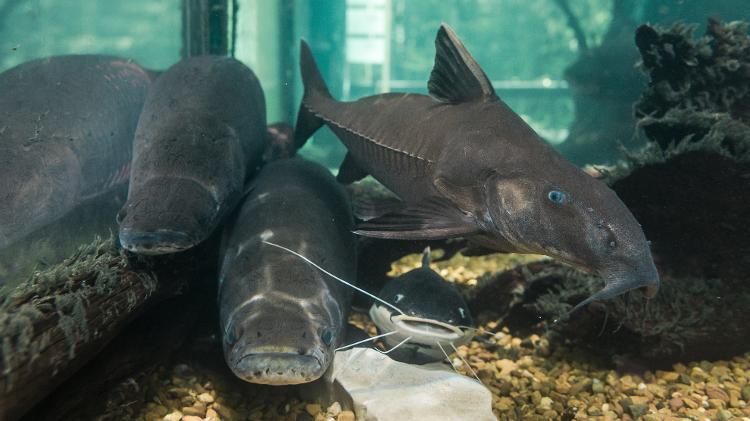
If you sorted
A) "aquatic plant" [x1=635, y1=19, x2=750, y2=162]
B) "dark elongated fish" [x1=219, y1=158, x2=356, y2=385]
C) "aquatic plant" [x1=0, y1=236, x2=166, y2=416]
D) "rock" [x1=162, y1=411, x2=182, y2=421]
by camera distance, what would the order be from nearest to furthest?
1. "aquatic plant" [x1=0, y1=236, x2=166, y2=416]
2. "dark elongated fish" [x1=219, y1=158, x2=356, y2=385]
3. "rock" [x1=162, y1=411, x2=182, y2=421]
4. "aquatic plant" [x1=635, y1=19, x2=750, y2=162]

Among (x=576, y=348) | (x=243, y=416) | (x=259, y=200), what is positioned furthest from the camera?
(x=259, y=200)

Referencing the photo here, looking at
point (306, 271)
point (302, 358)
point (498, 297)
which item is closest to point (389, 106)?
point (306, 271)

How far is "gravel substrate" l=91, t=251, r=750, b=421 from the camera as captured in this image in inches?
112

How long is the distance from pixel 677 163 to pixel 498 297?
1.73 meters

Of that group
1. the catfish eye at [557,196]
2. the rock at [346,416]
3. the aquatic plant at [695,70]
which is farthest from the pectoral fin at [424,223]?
the aquatic plant at [695,70]

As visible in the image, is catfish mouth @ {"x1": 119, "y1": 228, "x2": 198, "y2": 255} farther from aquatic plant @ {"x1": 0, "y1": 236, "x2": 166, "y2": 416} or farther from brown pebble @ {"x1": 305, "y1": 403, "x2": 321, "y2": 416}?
brown pebble @ {"x1": 305, "y1": 403, "x2": 321, "y2": 416}

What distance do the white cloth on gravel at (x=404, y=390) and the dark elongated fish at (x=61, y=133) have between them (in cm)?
256

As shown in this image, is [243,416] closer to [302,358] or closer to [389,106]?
[302,358]

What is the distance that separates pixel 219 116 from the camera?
4.26 metres

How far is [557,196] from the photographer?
2.36 m

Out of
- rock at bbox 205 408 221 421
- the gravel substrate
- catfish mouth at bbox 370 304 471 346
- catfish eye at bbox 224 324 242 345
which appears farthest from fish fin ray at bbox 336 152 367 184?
rock at bbox 205 408 221 421

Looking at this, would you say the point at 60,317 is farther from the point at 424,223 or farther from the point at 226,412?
the point at 424,223

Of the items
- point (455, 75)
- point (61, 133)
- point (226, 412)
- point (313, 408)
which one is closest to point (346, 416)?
point (313, 408)

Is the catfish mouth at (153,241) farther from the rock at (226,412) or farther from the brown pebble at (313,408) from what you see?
the brown pebble at (313,408)
